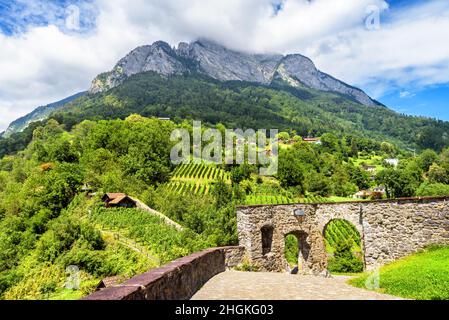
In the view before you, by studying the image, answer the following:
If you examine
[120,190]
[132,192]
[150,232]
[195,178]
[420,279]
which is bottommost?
[150,232]

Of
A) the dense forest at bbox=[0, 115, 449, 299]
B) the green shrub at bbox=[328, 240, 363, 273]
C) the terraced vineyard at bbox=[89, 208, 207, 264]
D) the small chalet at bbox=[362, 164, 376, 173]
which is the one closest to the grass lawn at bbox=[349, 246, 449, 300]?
the dense forest at bbox=[0, 115, 449, 299]

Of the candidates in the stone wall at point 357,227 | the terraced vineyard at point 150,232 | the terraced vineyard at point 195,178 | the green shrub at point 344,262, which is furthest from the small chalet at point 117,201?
the stone wall at point 357,227

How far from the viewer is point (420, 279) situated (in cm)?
759

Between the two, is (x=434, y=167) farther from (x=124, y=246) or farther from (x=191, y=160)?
(x=124, y=246)

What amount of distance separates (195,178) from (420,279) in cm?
6103

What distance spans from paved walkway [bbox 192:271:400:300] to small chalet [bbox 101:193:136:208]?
3304cm

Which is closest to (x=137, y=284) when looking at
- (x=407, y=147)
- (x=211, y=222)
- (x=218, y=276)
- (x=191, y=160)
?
(x=218, y=276)

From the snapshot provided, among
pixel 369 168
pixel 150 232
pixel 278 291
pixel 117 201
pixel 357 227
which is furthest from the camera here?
pixel 369 168

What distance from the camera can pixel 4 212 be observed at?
2044 inches

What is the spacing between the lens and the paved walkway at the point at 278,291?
6.86 m

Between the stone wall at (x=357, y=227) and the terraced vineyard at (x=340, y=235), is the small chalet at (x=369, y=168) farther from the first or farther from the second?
the stone wall at (x=357, y=227)

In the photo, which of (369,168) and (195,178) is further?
(369,168)

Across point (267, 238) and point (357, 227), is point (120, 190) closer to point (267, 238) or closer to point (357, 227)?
point (267, 238)

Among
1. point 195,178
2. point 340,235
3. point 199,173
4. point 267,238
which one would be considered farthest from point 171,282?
point 199,173
